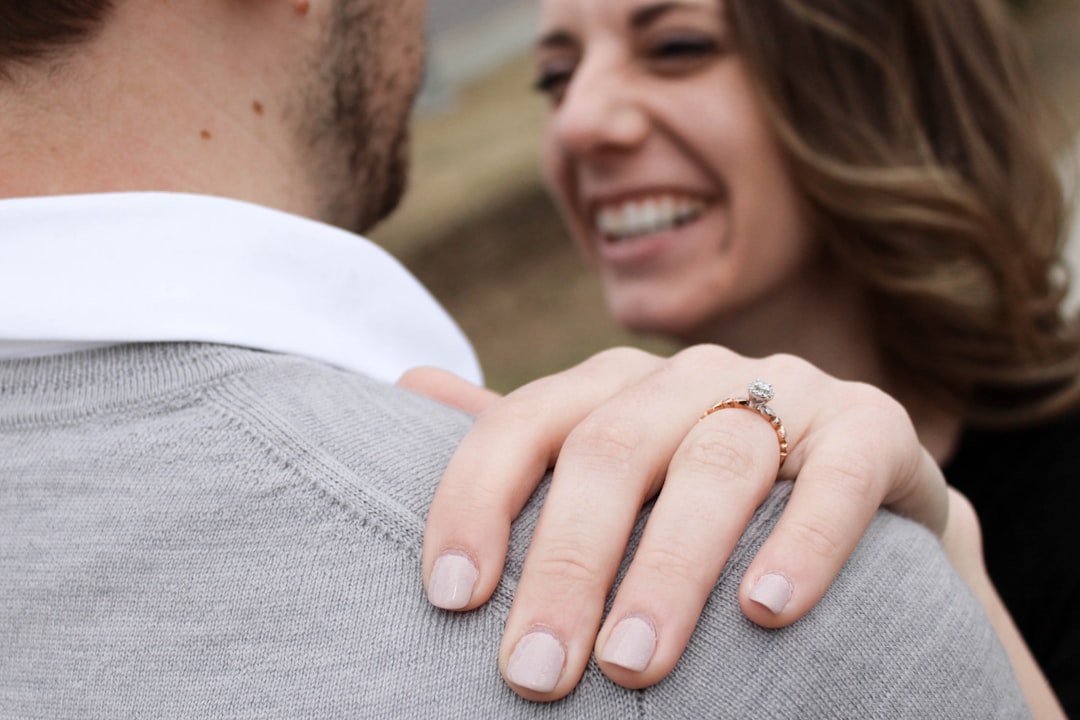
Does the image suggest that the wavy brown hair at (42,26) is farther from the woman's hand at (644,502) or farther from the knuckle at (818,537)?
the knuckle at (818,537)

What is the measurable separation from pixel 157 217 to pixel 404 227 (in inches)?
229

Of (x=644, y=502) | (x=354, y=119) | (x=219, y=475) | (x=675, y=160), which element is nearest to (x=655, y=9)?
(x=675, y=160)

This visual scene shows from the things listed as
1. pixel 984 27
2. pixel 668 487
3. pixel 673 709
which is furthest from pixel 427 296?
pixel 984 27

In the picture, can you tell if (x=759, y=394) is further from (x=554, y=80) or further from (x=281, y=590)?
(x=554, y=80)

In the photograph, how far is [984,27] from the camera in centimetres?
237

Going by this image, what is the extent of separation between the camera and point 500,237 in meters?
6.97

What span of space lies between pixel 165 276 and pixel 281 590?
1.00 feet

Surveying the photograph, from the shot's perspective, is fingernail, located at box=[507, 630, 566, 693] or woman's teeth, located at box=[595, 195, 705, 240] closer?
fingernail, located at box=[507, 630, 566, 693]

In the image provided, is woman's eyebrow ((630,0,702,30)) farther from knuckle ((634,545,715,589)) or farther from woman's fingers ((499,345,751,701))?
knuckle ((634,545,715,589))

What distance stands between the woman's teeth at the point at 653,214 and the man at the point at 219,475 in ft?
5.26

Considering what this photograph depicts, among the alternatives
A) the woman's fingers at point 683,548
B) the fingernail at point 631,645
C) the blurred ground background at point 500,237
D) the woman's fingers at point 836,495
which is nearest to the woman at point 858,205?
the woman's fingers at point 836,495

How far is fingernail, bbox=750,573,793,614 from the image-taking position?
687 millimetres

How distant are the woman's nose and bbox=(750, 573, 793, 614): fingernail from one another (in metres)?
1.78

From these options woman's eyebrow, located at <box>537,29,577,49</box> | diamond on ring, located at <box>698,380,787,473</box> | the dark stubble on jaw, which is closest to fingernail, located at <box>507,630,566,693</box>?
diamond on ring, located at <box>698,380,787,473</box>
